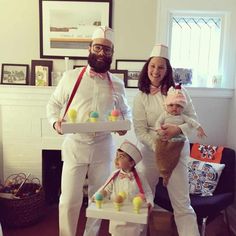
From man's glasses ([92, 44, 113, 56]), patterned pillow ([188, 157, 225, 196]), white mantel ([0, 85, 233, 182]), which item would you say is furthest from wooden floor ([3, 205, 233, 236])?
man's glasses ([92, 44, 113, 56])

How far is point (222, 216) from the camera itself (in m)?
2.88

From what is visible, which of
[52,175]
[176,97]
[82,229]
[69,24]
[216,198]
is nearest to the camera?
[176,97]

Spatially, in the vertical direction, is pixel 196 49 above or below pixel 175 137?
above

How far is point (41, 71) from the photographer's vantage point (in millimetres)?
2805

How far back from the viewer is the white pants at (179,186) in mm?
1912

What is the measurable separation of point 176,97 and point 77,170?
765mm

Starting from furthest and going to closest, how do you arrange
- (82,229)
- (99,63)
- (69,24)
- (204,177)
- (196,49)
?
1. (196,49)
2. (69,24)
3. (82,229)
4. (204,177)
5. (99,63)

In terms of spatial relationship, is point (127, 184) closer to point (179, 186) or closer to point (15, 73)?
point (179, 186)

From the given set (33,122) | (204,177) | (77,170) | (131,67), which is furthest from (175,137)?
(33,122)

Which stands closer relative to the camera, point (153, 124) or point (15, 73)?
point (153, 124)

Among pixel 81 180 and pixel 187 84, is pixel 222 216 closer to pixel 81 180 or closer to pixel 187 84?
pixel 187 84

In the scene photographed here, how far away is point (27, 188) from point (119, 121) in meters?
1.36

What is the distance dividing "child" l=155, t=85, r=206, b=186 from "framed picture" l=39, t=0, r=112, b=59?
1239 mm

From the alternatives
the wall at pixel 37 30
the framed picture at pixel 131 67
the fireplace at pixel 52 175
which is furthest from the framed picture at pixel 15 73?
the framed picture at pixel 131 67
